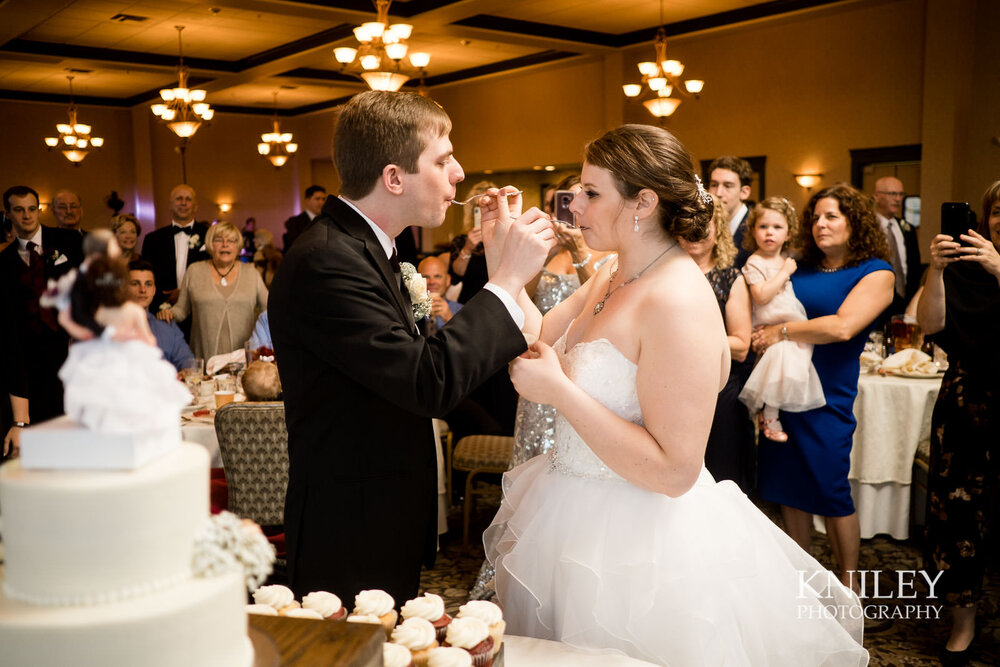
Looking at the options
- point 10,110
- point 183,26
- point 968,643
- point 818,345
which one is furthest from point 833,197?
point 10,110

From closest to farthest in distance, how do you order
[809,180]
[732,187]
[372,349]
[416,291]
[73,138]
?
[372,349] < [416,291] < [732,187] < [809,180] < [73,138]

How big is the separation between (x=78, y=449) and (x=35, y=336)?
4043mm

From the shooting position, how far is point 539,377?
179 centimetres

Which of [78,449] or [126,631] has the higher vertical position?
[78,449]

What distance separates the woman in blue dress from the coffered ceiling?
21.0 feet

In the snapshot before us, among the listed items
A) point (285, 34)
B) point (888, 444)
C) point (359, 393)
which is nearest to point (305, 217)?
point (285, 34)

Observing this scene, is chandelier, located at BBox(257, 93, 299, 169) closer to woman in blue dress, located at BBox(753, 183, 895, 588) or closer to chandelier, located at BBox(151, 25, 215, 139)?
chandelier, located at BBox(151, 25, 215, 139)

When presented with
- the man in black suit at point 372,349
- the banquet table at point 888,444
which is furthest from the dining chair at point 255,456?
the banquet table at point 888,444

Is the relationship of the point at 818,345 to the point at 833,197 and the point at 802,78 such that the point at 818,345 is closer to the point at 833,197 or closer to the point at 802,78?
the point at 833,197

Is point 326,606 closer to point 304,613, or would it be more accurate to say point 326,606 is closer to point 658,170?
point 304,613

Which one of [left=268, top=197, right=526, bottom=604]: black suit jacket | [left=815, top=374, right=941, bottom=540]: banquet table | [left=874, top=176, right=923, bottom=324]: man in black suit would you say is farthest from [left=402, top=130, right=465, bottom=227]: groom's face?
[left=874, top=176, right=923, bottom=324]: man in black suit

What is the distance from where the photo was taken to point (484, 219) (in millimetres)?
2035

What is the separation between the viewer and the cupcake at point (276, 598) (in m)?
1.39

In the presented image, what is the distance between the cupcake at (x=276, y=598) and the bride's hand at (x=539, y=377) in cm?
61
